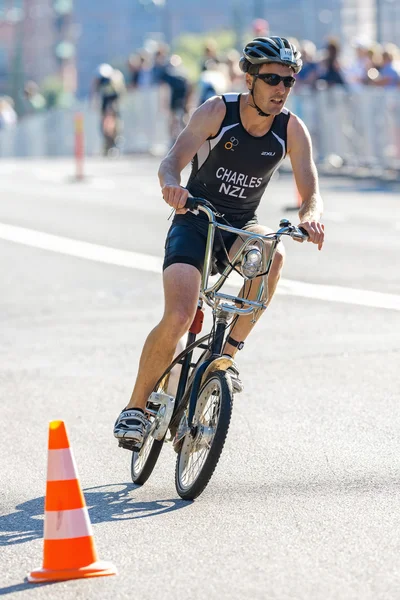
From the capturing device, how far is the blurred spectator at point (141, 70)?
102 ft

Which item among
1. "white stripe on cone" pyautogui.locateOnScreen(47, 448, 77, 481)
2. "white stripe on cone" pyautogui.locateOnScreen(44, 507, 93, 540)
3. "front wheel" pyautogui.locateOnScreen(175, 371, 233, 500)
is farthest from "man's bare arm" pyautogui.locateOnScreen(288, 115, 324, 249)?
"white stripe on cone" pyautogui.locateOnScreen(44, 507, 93, 540)

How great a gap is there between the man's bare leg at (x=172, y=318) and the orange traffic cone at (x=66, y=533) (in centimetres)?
126

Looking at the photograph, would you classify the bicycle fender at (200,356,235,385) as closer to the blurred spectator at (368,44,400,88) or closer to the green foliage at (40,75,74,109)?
the blurred spectator at (368,44,400,88)

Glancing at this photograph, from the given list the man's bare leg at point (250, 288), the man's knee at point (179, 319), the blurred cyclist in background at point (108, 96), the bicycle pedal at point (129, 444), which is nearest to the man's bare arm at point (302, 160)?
the man's bare leg at point (250, 288)

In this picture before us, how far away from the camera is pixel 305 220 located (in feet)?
20.3

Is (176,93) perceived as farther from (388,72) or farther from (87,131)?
(87,131)

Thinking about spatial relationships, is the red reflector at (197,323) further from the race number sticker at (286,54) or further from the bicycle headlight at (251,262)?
the race number sticker at (286,54)

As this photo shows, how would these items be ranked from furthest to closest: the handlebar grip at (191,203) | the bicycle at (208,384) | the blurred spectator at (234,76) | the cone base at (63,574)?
the blurred spectator at (234,76)
the handlebar grip at (191,203)
the bicycle at (208,384)
the cone base at (63,574)

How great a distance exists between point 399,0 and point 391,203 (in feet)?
42.3

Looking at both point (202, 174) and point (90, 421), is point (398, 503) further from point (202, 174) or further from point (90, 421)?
point (90, 421)

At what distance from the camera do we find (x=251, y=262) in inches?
238

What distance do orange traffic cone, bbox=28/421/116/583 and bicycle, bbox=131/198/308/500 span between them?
86 cm

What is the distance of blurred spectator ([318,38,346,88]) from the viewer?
2377 centimetres

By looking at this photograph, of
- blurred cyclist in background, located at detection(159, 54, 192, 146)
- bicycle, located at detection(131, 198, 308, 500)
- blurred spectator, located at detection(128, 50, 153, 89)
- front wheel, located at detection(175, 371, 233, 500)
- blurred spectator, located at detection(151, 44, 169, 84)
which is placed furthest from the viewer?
blurred spectator, located at detection(128, 50, 153, 89)
